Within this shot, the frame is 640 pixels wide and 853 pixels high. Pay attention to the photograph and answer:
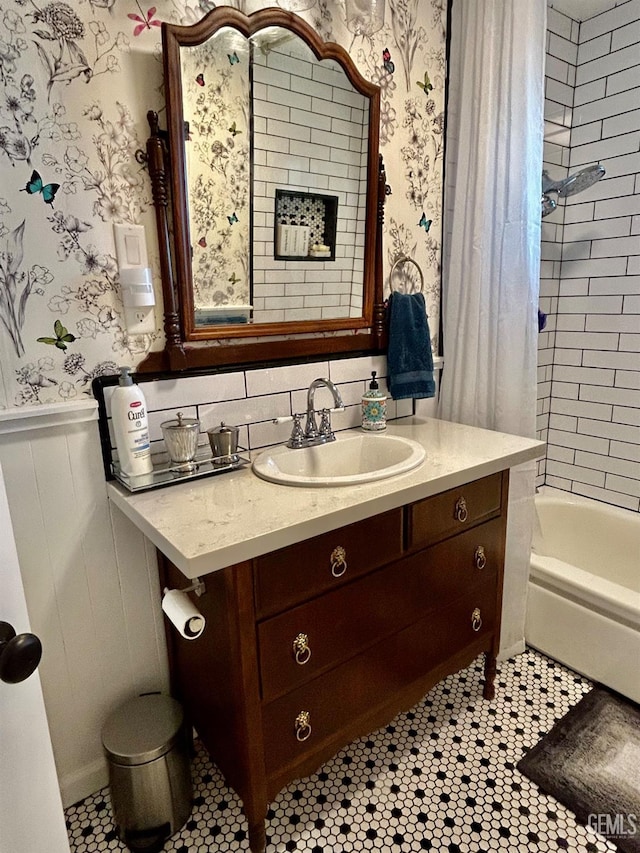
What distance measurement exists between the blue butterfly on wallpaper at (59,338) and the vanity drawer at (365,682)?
0.94 meters

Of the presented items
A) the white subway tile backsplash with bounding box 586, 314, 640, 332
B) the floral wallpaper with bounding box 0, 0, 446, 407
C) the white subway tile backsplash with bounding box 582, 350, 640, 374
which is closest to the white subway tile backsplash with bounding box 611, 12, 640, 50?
the white subway tile backsplash with bounding box 586, 314, 640, 332

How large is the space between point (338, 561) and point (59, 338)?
823 mm

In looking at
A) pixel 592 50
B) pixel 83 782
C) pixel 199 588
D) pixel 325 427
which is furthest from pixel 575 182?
pixel 83 782

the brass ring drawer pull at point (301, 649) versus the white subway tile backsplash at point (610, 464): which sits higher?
the white subway tile backsplash at point (610, 464)

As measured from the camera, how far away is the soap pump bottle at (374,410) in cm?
164

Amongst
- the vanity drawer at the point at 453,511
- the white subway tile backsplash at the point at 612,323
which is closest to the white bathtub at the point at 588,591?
the vanity drawer at the point at 453,511

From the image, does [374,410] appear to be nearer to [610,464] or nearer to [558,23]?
[610,464]

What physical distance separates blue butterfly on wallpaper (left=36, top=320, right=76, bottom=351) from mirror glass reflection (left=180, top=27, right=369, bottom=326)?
315mm

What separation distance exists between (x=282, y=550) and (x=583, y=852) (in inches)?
42.3

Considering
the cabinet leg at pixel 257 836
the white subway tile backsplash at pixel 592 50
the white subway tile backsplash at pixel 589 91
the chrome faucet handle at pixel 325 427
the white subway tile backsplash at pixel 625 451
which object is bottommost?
the cabinet leg at pixel 257 836

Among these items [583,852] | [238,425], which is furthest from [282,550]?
[583,852]

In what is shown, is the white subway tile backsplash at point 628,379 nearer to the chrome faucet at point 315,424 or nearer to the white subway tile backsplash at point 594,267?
the white subway tile backsplash at point 594,267

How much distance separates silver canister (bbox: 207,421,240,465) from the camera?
1.35 metres

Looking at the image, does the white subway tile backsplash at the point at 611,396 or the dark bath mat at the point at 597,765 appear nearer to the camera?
the dark bath mat at the point at 597,765
